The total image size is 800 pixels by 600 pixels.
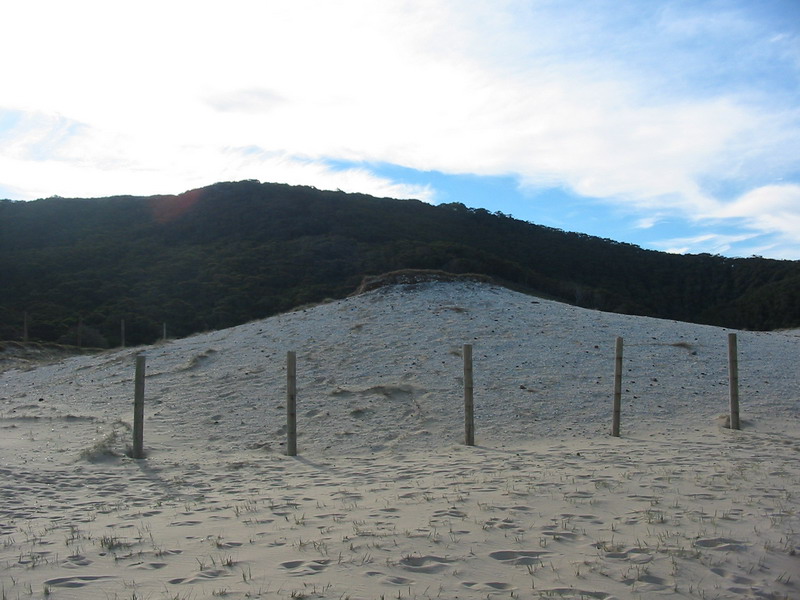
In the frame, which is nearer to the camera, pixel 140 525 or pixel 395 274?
pixel 140 525

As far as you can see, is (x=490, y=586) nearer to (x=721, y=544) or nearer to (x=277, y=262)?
(x=721, y=544)

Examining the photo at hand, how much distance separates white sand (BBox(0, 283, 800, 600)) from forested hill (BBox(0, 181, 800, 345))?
1744 cm

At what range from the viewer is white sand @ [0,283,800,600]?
3910mm

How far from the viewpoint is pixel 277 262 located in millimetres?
39406

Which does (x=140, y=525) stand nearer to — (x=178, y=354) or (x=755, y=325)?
(x=178, y=354)

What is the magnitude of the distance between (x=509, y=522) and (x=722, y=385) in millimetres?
7999

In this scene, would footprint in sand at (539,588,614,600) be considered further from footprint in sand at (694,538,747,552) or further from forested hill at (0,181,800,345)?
forested hill at (0,181,800,345)

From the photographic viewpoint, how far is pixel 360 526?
4.82 meters

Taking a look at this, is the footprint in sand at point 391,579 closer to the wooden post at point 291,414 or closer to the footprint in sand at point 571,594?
the footprint in sand at point 571,594

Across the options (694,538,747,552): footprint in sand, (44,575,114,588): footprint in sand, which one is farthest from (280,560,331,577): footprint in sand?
(694,538,747,552): footprint in sand

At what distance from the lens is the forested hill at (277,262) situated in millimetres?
33344

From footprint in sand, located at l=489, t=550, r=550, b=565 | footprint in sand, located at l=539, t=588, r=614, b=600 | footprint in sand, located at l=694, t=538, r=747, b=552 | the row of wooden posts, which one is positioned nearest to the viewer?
footprint in sand, located at l=539, t=588, r=614, b=600

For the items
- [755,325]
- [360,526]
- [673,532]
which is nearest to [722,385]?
[673,532]

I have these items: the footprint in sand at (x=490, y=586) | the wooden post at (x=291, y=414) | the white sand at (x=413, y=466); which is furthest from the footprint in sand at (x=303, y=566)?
the wooden post at (x=291, y=414)
